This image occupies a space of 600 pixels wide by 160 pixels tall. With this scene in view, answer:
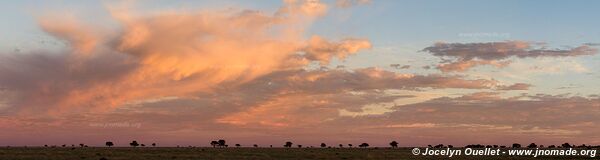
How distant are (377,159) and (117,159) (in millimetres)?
30046

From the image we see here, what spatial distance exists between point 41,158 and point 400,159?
4095 cm

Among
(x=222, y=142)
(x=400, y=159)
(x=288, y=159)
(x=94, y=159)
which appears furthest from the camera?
(x=222, y=142)

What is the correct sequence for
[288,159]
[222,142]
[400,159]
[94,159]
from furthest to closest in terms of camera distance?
1. [222,142]
2. [400,159]
3. [288,159]
4. [94,159]

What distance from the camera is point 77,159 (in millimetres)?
67375

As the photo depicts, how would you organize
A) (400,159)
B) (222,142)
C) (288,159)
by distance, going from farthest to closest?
(222,142) → (400,159) → (288,159)

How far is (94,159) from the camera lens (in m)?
67.3

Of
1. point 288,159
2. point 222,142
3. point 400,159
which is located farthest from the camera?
point 222,142

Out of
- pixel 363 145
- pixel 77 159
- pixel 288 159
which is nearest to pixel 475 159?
pixel 288 159

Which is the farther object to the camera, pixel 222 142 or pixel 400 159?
pixel 222 142

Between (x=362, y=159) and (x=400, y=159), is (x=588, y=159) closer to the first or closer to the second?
(x=400, y=159)

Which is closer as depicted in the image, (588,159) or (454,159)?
(454,159)

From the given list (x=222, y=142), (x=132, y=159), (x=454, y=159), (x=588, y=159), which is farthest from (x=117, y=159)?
(x=222, y=142)

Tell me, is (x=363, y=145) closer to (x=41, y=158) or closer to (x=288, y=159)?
(x=288, y=159)

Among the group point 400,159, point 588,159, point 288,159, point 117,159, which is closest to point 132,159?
point 117,159
